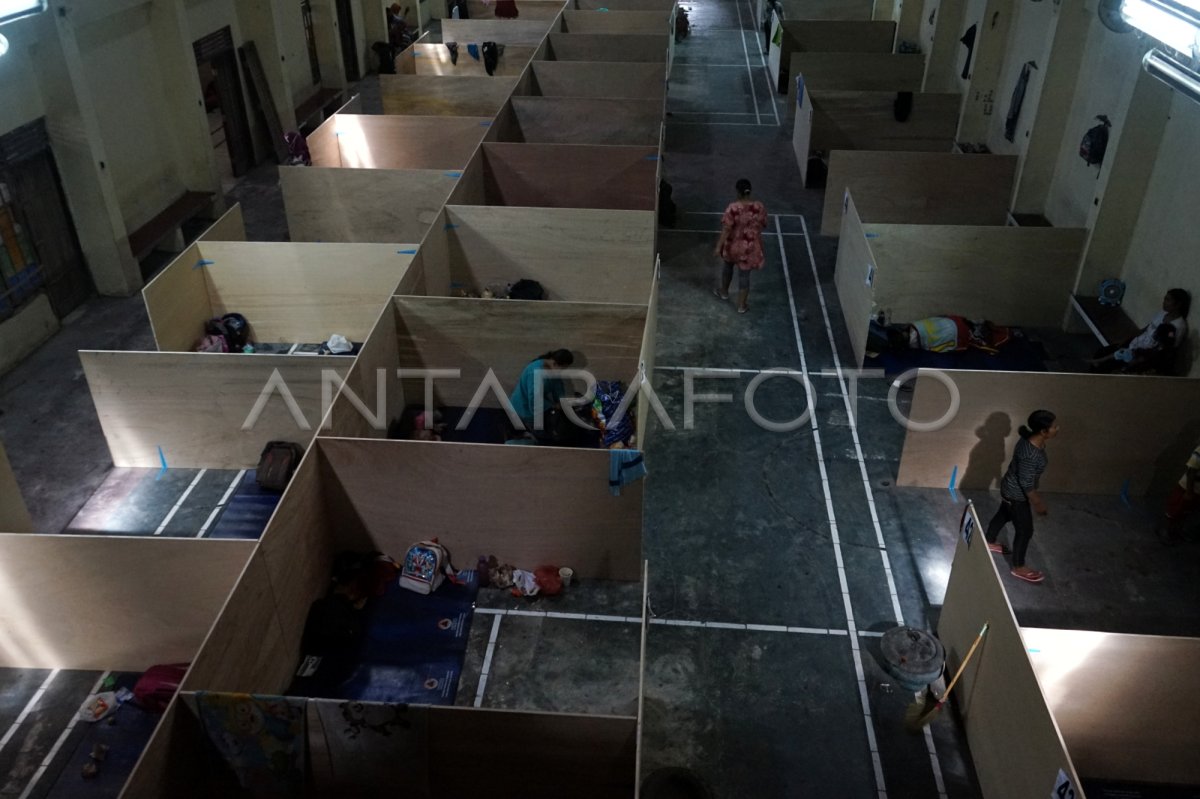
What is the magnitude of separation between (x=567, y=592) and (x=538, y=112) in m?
7.12

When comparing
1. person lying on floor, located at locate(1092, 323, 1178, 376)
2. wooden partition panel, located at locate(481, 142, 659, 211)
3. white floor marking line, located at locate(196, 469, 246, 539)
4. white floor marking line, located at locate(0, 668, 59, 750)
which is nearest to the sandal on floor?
person lying on floor, located at locate(1092, 323, 1178, 376)

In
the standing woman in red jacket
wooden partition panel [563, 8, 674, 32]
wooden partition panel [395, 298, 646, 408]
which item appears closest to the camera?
wooden partition panel [395, 298, 646, 408]

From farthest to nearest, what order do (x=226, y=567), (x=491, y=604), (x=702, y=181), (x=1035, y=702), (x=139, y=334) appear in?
(x=702, y=181) < (x=139, y=334) < (x=491, y=604) < (x=226, y=567) < (x=1035, y=702)

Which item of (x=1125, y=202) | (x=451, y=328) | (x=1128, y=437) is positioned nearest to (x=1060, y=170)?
(x=1125, y=202)

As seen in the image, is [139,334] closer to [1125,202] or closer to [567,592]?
[567,592]

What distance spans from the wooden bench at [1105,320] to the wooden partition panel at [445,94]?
24.2ft

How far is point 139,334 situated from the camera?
8.95 meters

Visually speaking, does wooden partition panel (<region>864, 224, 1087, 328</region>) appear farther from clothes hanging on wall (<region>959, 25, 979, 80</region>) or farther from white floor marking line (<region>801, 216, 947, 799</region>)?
clothes hanging on wall (<region>959, 25, 979, 80</region>)

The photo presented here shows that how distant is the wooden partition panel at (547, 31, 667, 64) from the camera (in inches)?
553

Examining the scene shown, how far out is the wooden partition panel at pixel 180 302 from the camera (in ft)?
24.2

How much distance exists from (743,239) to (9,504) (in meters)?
6.47

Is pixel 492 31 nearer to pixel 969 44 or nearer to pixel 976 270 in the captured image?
pixel 969 44

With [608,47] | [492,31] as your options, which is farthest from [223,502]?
[492,31]

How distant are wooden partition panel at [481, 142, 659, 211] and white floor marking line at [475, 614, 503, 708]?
5.29 metres
